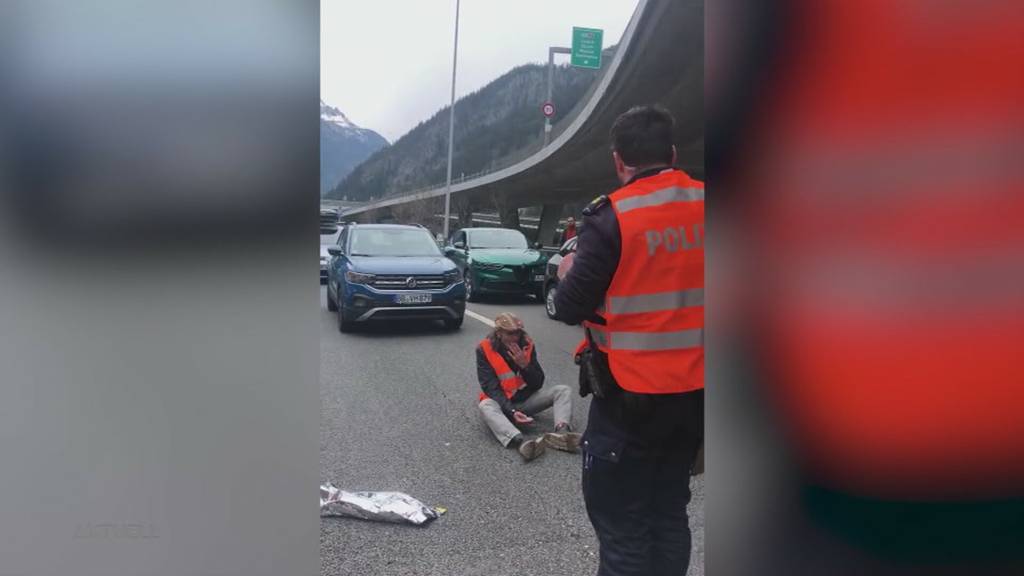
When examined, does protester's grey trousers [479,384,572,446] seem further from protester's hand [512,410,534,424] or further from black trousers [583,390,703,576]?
black trousers [583,390,703,576]

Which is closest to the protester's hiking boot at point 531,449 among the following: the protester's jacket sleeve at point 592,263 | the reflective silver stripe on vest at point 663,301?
the protester's jacket sleeve at point 592,263

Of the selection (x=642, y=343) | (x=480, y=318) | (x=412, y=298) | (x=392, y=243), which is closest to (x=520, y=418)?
(x=642, y=343)

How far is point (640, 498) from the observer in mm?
1882

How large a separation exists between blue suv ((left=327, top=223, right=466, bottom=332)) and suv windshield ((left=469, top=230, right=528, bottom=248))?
3194 mm

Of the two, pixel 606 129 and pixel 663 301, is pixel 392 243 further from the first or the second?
pixel 606 129

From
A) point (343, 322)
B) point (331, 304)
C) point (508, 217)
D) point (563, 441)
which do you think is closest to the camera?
point (563, 441)

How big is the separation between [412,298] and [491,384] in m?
4.05

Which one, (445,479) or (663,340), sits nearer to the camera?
(663,340)

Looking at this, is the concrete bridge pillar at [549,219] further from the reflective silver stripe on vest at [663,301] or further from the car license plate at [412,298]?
the reflective silver stripe on vest at [663,301]

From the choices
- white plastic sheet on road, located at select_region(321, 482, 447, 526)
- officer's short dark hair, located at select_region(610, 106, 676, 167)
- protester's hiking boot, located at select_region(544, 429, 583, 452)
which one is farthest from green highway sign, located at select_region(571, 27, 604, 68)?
officer's short dark hair, located at select_region(610, 106, 676, 167)
